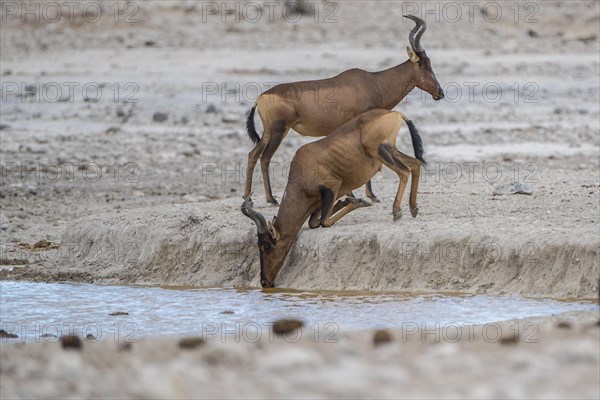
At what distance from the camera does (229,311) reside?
30.8ft

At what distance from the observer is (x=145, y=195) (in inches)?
593

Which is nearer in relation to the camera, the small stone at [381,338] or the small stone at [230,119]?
the small stone at [381,338]

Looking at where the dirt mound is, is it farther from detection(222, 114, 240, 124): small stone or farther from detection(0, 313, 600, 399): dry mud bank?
detection(222, 114, 240, 124): small stone

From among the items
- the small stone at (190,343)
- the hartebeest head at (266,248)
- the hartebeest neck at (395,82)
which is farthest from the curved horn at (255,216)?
the small stone at (190,343)

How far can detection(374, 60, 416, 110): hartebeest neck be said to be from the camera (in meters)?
11.6

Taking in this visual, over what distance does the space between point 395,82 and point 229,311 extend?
322 cm

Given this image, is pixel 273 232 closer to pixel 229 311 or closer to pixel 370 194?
pixel 229 311

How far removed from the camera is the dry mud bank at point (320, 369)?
595 centimetres

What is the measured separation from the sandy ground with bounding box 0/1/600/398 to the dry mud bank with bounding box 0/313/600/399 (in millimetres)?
16

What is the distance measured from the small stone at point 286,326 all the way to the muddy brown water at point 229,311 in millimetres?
134

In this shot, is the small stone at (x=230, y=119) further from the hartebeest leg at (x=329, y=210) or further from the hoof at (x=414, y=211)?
the hoof at (x=414, y=211)

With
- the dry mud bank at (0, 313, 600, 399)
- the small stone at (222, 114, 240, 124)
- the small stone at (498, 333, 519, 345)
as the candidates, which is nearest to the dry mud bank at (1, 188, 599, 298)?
the small stone at (498, 333, 519, 345)

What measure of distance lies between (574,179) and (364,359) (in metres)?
7.08

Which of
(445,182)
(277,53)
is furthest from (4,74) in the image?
(445,182)
